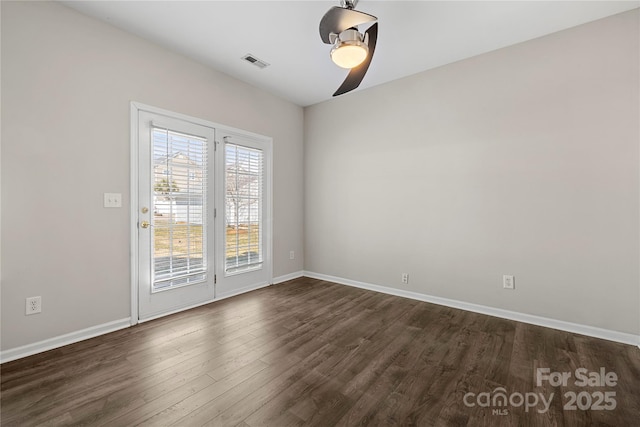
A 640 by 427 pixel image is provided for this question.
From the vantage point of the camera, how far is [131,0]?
90.4 inches

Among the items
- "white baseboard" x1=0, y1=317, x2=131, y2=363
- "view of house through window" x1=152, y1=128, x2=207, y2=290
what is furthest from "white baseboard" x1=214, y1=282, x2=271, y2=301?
"white baseboard" x1=0, y1=317, x2=131, y2=363

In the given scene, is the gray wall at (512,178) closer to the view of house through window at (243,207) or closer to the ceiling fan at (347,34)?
the view of house through window at (243,207)

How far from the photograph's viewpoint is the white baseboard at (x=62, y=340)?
2.12 metres

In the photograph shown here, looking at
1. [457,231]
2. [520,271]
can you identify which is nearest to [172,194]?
[457,231]

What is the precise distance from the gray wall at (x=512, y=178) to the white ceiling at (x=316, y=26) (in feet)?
0.85

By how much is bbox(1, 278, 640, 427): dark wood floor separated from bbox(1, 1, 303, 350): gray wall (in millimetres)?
434

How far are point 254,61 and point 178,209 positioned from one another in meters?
1.97

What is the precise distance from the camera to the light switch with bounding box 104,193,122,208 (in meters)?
2.60

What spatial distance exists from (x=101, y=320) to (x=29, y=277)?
679 millimetres

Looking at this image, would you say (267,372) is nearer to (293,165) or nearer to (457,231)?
(457,231)

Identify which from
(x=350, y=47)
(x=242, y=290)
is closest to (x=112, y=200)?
(x=242, y=290)

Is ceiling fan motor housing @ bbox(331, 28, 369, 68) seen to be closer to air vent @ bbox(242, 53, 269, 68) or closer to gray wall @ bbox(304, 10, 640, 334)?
air vent @ bbox(242, 53, 269, 68)

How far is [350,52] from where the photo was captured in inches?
73.8

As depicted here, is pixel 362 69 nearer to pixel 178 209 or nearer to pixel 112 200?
pixel 178 209
